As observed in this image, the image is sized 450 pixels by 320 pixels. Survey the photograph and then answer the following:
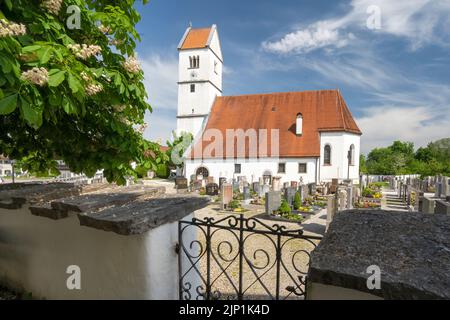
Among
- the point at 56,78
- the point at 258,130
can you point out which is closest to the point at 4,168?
the point at 258,130

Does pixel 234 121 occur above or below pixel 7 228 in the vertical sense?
above

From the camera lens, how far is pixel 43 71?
1.75 m

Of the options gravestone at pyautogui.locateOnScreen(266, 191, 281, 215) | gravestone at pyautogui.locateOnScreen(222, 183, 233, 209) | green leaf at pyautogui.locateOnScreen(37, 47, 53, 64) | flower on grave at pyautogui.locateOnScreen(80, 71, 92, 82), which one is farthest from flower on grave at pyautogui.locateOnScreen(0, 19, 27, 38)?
gravestone at pyautogui.locateOnScreen(222, 183, 233, 209)

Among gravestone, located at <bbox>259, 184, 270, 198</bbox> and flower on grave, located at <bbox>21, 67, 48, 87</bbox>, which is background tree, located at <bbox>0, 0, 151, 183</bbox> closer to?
flower on grave, located at <bbox>21, 67, 48, 87</bbox>

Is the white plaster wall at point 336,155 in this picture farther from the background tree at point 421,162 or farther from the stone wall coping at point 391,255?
the stone wall coping at point 391,255

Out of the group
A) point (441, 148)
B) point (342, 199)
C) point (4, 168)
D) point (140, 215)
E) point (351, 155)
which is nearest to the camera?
point (140, 215)

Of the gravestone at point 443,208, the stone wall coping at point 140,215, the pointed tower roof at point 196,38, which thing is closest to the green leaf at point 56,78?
the stone wall coping at point 140,215

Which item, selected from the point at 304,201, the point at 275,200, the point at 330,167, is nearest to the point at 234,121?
the point at 330,167

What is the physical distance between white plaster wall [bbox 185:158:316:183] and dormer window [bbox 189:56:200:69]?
39.7 feet

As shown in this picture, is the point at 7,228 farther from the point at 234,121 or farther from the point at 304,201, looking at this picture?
the point at 234,121

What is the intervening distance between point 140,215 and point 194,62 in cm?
3321

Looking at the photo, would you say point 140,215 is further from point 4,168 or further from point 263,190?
point 4,168

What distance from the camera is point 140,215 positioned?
6.46 feet
